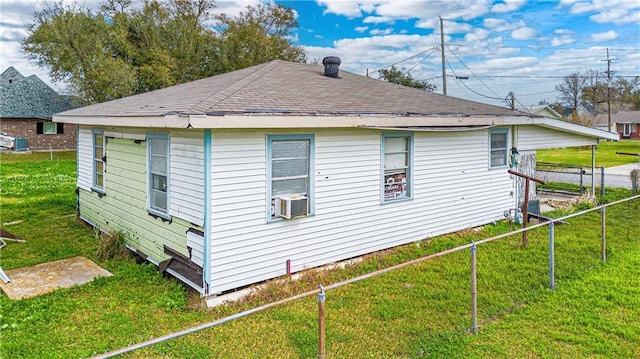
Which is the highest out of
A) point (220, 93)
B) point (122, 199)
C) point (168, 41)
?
point (168, 41)

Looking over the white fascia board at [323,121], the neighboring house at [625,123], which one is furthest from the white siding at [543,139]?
the neighboring house at [625,123]

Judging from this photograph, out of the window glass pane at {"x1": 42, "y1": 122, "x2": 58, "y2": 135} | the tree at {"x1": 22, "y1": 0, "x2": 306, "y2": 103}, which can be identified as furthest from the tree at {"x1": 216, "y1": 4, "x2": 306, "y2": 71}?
the window glass pane at {"x1": 42, "y1": 122, "x2": 58, "y2": 135}

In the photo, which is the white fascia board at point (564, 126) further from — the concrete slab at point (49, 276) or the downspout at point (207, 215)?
the concrete slab at point (49, 276)

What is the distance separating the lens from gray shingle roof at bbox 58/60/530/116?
563cm

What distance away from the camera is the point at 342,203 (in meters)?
6.54

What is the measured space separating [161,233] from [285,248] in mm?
1846

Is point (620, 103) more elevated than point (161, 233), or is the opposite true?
point (620, 103)

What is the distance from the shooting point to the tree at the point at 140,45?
2453 centimetres

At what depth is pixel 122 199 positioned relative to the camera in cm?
744

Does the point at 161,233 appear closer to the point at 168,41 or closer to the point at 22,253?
the point at 22,253

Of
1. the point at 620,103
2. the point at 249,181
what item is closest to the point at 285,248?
the point at 249,181

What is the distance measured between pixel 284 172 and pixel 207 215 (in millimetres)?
1246

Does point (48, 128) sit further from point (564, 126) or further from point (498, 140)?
point (564, 126)

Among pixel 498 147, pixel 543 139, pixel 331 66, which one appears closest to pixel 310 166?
pixel 331 66
